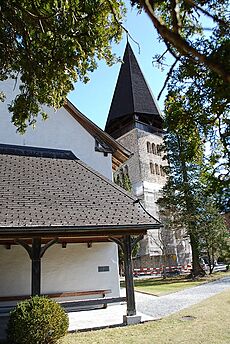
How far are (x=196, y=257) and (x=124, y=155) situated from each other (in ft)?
49.0

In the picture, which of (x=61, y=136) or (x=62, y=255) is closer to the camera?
(x=62, y=255)

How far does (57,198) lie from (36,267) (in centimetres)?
208

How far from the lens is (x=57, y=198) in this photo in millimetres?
8914

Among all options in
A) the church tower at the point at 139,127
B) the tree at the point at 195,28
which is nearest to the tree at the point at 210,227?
the church tower at the point at 139,127

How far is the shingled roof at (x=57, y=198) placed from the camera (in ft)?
25.4

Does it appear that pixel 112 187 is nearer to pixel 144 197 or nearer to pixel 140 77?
pixel 144 197

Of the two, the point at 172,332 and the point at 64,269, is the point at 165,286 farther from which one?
the point at 172,332

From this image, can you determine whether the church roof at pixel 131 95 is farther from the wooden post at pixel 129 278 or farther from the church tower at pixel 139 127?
the wooden post at pixel 129 278

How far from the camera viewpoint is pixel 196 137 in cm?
520

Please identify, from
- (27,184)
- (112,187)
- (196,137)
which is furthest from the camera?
(112,187)

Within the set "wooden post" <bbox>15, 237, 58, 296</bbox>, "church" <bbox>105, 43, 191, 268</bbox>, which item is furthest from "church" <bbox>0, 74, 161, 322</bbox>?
"church" <bbox>105, 43, 191, 268</bbox>

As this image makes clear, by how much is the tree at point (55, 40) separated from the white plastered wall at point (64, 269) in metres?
5.62

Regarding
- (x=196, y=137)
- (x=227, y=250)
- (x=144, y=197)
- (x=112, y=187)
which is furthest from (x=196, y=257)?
(x=196, y=137)

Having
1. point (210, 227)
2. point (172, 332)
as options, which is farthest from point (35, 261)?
point (210, 227)
